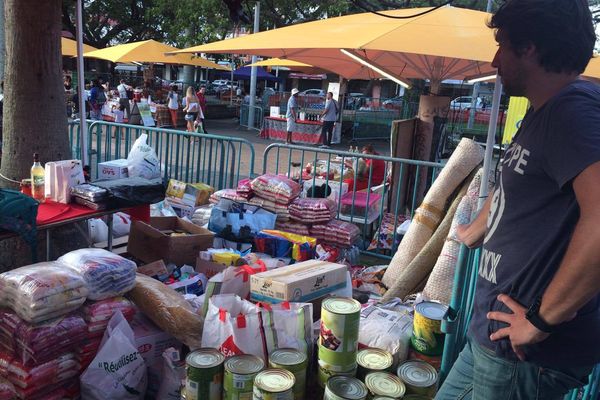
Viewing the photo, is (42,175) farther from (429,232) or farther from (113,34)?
(113,34)

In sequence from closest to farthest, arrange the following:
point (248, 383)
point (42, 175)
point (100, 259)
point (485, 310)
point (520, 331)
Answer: point (520, 331) < point (485, 310) < point (248, 383) < point (100, 259) < point (42, 175)

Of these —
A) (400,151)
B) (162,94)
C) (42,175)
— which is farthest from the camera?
(162,94)

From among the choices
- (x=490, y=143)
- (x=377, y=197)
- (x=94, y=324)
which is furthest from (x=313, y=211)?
(x=94, y=324)

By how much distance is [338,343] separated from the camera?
2.70m

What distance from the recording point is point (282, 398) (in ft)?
7.77

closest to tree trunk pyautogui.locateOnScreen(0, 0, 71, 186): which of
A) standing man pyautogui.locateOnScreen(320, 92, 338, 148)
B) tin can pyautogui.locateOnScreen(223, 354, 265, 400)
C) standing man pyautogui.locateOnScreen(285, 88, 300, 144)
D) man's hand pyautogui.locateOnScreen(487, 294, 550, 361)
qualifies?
tin can pyautogui.locateOnScreen(223, 354, 265, 400)

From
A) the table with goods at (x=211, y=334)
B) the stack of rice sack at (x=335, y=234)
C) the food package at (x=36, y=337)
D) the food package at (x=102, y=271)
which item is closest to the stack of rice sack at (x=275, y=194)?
the stack of rice sack at (x=335, y=234)

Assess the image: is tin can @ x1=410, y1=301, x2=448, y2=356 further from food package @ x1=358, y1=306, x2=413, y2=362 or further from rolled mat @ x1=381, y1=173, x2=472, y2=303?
rolled mat @ x1=381, y1=173, x2=472, y2=303

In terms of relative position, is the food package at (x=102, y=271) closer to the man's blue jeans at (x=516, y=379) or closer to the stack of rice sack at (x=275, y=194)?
the man's blue jeans at (x=516, y=379)

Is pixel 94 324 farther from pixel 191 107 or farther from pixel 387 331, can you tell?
pixel 191 107

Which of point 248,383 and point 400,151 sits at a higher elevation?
point 400,151

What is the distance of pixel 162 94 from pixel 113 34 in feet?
31.3

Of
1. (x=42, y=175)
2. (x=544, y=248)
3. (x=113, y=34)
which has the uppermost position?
(x=113, y=34)

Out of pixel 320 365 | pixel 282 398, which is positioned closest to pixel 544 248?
pixel 282 398
